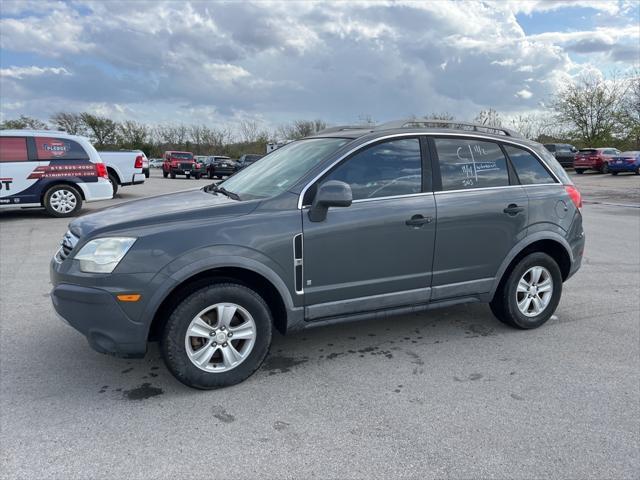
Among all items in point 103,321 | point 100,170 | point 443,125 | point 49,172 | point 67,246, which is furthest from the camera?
point 100,170

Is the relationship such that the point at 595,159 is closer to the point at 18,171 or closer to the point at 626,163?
the point at 626,163

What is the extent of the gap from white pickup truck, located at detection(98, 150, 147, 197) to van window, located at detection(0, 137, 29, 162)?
482 cm

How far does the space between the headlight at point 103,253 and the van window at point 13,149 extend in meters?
8.66

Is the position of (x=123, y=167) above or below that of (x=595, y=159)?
above

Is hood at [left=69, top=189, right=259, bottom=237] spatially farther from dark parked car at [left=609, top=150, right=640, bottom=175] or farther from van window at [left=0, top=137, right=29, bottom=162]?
dark parked car at [left=609, top=150, right=640, bottom=175]

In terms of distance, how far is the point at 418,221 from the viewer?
3.82 meters

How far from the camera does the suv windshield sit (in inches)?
147

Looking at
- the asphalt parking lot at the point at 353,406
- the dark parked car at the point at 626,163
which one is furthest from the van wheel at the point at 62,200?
the dark parked car at the point at 626,163

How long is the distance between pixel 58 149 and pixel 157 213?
344 inches

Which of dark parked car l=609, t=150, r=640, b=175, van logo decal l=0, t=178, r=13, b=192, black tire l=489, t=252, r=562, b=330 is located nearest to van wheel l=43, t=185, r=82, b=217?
van logo decal l=0, t=178, r=13, b=192

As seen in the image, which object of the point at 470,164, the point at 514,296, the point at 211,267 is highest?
the point at 470,164

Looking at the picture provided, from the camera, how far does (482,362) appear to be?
3.86 meters

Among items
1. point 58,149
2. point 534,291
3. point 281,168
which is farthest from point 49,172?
point 534,291

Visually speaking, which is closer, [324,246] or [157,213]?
[157,213]
